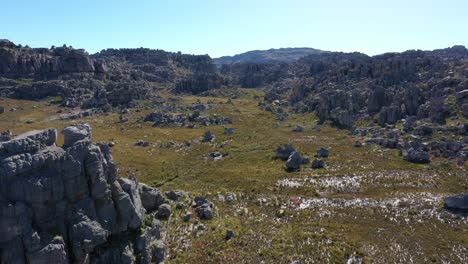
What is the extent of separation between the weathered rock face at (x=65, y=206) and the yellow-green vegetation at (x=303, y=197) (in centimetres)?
849

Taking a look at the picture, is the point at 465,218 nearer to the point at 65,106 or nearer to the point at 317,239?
→ the point at 317,239

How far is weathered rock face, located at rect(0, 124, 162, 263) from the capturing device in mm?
30094

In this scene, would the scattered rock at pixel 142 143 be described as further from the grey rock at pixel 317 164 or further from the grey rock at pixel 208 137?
the grey rock at pixel 317 164

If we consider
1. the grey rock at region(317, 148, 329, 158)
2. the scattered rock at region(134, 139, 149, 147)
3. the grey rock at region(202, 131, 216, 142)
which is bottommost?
the scattered rock at region(134, 139, 149, 147)

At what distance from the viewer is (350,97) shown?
141m

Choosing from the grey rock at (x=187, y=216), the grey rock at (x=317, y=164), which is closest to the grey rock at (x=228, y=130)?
the grey rock at (x=317, y=164)

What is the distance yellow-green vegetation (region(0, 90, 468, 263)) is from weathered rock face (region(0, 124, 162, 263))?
849 cm

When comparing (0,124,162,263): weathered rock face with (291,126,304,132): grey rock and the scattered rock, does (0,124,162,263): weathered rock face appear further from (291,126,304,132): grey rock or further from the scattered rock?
(291,126,304,132): grey rock

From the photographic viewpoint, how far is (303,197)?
206 feet

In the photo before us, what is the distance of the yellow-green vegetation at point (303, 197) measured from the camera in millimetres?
45094

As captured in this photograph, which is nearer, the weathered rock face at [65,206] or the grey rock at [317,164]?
the weathered rock face at [65,206]

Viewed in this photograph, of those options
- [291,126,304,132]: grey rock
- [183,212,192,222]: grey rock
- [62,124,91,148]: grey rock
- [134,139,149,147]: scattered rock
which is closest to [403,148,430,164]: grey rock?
[291,126,304,132]: grey rock

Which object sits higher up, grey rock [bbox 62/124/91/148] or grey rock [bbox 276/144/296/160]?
grey rock [bbox 62/124/91/148]

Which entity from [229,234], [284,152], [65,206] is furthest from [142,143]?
[65,206]
